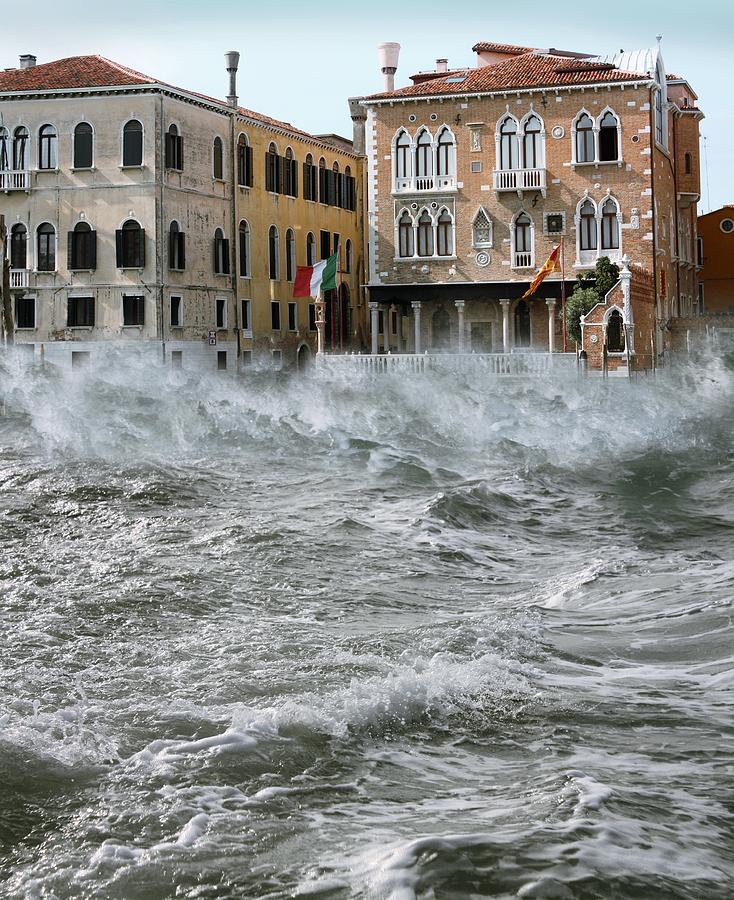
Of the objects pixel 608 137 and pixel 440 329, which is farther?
pixel 440 329

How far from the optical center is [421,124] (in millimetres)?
35375

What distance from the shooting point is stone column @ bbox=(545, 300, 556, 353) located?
1350 inches

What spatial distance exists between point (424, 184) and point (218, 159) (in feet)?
18.2

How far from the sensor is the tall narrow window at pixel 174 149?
32.8 m

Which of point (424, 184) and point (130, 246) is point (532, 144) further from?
point (130, 246)

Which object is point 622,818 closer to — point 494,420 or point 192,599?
Answer: point 192,599

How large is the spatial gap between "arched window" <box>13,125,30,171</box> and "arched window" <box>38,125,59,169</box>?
341mm

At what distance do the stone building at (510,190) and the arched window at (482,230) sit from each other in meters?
0.03

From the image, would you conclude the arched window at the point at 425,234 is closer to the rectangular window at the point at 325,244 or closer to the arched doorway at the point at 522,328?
the arched doorway at the point at 522,328

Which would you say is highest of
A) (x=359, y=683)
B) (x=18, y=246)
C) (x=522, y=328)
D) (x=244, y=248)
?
(x=244, y=248)

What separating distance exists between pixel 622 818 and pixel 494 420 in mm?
17395

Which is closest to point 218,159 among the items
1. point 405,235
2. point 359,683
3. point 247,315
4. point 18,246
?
point 247,315

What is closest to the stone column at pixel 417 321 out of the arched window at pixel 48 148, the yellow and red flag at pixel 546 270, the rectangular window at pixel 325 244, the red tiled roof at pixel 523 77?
the yellow and red flag at pixel 546 270

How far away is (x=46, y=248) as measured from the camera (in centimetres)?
3300
